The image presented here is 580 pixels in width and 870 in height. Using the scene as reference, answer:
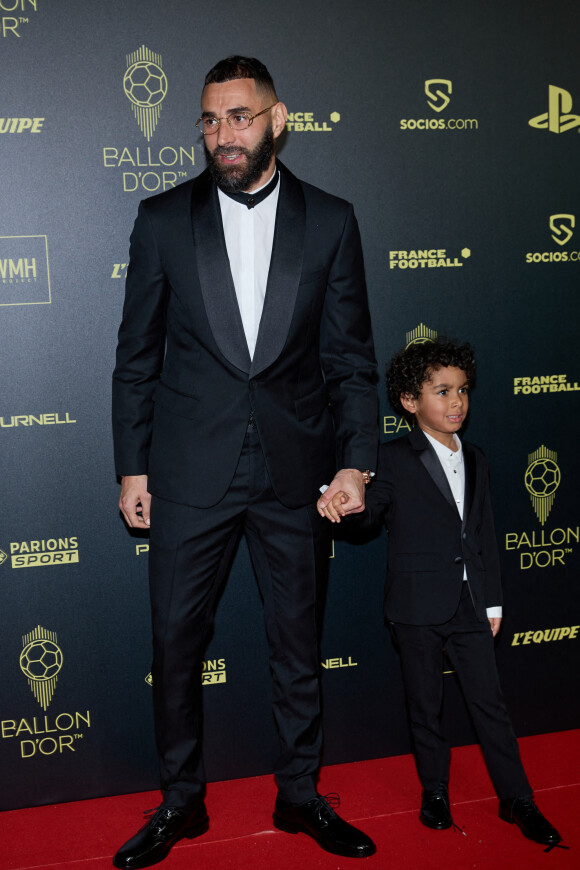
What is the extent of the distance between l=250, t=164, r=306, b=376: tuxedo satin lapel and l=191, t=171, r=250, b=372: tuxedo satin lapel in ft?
0.16

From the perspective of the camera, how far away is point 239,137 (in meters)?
2.10

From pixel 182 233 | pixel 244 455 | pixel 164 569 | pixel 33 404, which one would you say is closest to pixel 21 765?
pixel 164 569

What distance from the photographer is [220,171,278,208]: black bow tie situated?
2.19m

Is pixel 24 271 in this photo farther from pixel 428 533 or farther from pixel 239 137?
pixel 428 533

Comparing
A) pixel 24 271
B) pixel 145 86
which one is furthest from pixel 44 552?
pixel 145 86

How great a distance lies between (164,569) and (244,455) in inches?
15.4

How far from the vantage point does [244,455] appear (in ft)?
7.17

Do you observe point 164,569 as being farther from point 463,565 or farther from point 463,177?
point 463,177

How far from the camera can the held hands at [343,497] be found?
86.1 inches

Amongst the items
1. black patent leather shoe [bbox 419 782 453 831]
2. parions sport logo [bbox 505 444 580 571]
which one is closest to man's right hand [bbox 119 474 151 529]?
black patent leather shoe [bbox 419 782 453 831]

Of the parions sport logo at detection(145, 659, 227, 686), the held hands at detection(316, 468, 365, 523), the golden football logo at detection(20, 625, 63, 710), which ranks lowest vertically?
the parions sport logo at detection(145, 659, 227, 686)

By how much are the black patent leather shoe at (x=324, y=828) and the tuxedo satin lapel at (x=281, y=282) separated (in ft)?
4.19

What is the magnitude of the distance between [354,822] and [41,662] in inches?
43.4

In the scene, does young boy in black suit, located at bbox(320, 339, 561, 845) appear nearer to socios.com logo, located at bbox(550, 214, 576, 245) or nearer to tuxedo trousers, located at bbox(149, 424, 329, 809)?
tuxedo trousers, located at bbox(149, 424, 329, 809)
